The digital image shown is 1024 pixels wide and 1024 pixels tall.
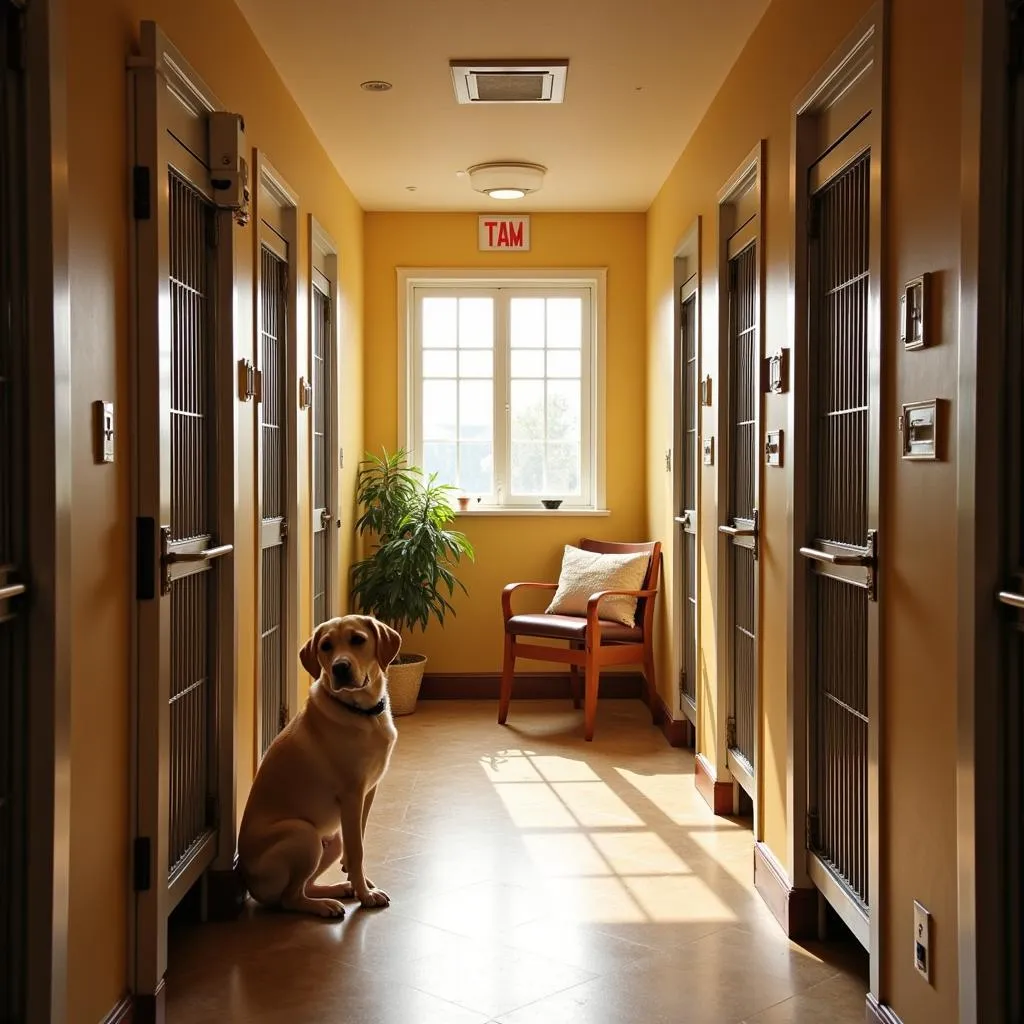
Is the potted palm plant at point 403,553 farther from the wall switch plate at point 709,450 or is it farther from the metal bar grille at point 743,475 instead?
the metal bar grille at point 743,475

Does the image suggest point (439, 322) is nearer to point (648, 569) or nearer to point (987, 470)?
point (648, 569)

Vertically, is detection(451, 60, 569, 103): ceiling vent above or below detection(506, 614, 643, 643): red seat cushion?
above

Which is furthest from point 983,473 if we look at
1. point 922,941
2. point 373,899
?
point 373,899

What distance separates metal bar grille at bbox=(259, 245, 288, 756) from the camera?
380 centimetres

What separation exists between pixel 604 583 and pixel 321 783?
2838 millimetres

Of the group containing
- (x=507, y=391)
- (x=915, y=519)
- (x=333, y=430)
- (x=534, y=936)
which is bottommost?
(x=534, y=936)

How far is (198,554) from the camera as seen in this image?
8.80 feet

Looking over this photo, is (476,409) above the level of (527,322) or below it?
below

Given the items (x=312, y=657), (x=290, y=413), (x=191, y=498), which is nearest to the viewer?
(x=191, y=498)

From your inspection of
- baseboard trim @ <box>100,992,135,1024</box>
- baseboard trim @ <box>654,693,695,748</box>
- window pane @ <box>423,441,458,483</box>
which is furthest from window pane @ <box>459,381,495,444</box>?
baseboard trim @ <box>100,992,135,1024</box>

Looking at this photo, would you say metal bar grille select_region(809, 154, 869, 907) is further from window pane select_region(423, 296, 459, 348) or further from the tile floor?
window pane select_region(423, 296, 459, 348)

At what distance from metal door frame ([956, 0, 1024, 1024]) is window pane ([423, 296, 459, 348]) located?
4715mm

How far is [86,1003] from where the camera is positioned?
7.07 ft

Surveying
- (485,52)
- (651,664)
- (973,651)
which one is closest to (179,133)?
(485,52)
